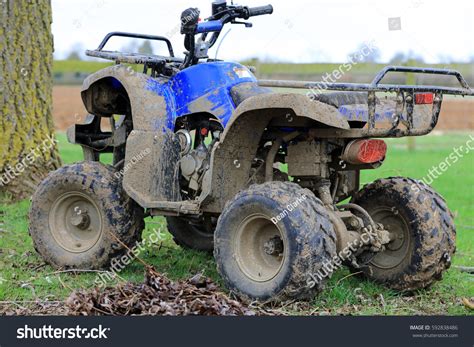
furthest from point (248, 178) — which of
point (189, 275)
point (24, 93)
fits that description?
point (24, 93)

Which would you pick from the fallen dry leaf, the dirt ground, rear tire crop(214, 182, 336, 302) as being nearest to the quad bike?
rear tire crop(214, 182, 336, 302)

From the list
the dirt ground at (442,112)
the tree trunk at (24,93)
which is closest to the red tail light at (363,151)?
the tree trunk at (24,93)

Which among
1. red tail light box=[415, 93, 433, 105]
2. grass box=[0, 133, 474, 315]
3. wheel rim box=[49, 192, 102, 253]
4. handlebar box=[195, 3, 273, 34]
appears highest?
handlebar box=[195, 3, 273, 34]

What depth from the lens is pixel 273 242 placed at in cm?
613

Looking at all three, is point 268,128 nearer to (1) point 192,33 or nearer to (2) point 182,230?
(1) point 192,33

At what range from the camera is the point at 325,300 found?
247 inches

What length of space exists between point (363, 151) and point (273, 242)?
0.89 m

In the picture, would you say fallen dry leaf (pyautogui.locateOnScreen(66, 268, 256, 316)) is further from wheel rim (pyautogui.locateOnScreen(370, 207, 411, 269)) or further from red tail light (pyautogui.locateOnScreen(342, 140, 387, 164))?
wheel rim (pyautogui.locateOnScreen(370, 207, 411, 269))

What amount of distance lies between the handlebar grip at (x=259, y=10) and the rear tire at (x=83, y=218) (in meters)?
1.72

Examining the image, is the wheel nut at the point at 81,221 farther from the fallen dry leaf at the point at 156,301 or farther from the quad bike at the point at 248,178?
the fallen dry leaf at the point at 156,301

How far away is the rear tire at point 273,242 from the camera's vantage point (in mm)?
5812

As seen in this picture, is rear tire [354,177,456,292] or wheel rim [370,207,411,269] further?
wheel rim [370,207,411,269]

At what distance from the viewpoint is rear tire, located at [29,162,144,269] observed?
7.04 m

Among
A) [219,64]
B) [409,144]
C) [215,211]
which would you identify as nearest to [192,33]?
[219,64]
